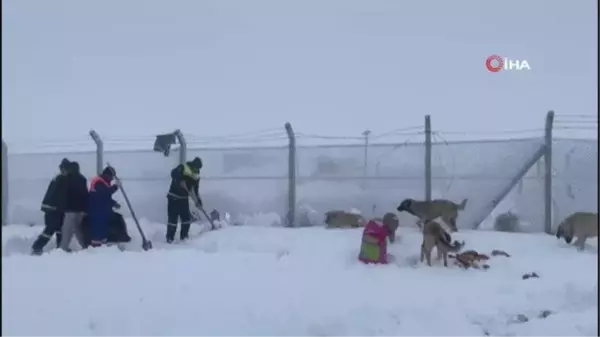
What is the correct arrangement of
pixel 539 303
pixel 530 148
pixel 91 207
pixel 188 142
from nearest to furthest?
pixel 539 303, pixel 91 207, pixel 530 148, pixel 188 142

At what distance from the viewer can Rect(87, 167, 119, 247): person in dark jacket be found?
27.9 ft

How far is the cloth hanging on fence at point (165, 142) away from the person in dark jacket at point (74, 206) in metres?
2.70

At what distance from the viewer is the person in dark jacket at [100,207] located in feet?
27.9

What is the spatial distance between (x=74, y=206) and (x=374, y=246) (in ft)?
12.7

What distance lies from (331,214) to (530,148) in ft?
9.85

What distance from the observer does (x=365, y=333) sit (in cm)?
502

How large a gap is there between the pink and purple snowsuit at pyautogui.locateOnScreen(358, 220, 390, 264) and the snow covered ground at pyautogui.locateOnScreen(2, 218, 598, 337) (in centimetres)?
16

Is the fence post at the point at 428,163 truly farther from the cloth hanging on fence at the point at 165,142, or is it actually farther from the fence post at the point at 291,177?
the cloth hanging on fence at the point at 165,142

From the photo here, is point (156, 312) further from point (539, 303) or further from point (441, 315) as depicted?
point (539, 303)

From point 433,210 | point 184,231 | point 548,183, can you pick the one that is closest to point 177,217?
point 184,231

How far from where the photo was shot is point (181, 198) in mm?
9398

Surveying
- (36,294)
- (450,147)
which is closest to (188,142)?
(450,147)

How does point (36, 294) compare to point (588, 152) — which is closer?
point (36, 294)

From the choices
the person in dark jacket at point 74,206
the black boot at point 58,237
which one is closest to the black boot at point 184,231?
the person in dark jacket at point 74,206
